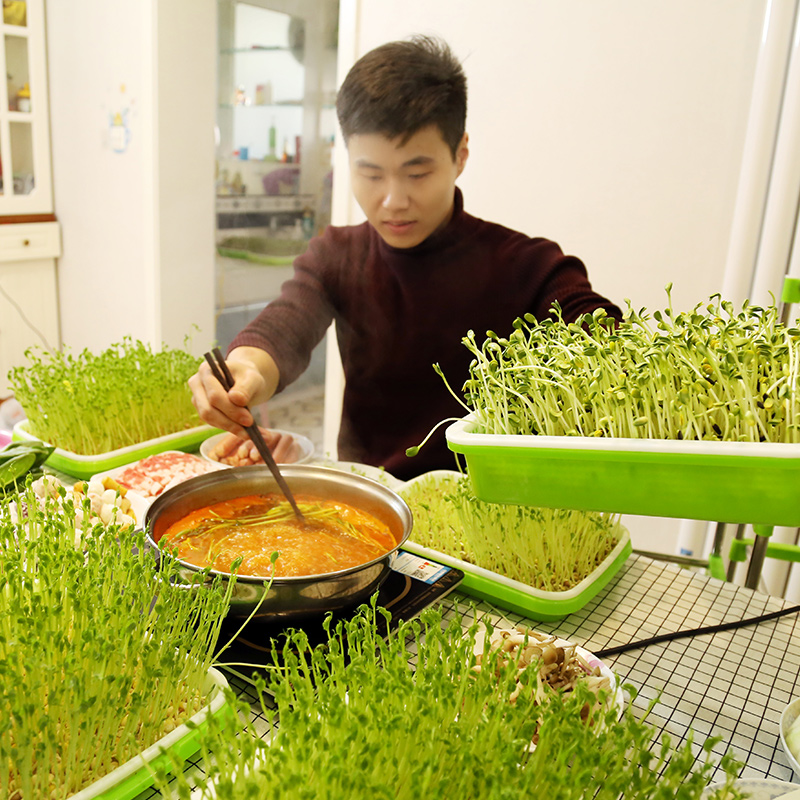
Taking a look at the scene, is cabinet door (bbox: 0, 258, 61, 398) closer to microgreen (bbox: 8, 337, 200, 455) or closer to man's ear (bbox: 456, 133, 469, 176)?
microgreen (bbox: 8, 337, 200, 455)

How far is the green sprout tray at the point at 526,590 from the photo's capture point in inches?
46.9

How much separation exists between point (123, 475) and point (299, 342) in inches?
27.1

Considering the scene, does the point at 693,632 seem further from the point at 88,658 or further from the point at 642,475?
the point at 88,658

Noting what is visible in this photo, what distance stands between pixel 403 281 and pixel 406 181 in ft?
1.08

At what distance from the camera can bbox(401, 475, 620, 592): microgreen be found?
4.16 ft

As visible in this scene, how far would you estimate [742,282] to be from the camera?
2.06m

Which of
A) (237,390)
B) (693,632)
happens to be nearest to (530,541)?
(693,632)

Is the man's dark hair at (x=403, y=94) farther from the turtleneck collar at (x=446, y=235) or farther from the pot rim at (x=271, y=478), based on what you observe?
the pot rim at (x=271, y=478)

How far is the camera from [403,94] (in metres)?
1.79

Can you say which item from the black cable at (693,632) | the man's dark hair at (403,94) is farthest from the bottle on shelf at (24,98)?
the black cable at (693,632)

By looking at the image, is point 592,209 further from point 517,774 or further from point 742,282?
point 517,774

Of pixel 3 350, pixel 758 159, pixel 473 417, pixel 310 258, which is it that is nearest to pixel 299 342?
pixel 310 258

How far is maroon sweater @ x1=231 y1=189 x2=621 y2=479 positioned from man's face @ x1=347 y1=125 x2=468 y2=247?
6 centimetres

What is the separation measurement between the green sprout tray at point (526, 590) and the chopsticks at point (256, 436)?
25 centimetres
